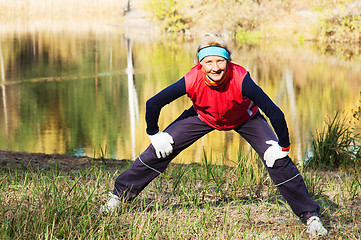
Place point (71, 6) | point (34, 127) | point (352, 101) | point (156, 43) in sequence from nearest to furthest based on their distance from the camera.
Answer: point (34, 127), point (352, 101), point (156, 43), point (71, 6)

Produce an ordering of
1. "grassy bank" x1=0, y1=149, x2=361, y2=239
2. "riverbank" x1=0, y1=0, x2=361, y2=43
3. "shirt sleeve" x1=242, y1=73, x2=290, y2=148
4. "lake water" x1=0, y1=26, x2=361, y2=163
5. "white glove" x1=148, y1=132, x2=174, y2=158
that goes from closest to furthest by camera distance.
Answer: "grassy bank" x1=0, y1=149, x2=361, y2=239
"shirt sleeve" x1=242, y1=73, x2=290, y2=148
"white glove" x1=148, y1=132, x2=174, y2=158
"lake water" x1=0, y1=26, x2=361, y2=163
"riverbank" x1=0, y1=0, x2=361, y2=43

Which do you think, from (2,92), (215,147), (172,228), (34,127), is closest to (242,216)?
(172,228)

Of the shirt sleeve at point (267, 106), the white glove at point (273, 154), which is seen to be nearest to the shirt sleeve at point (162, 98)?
the shirt sleeve at point (267, 106)

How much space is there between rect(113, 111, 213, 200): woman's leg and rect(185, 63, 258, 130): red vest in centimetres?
16

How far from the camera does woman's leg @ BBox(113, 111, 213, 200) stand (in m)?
3.83

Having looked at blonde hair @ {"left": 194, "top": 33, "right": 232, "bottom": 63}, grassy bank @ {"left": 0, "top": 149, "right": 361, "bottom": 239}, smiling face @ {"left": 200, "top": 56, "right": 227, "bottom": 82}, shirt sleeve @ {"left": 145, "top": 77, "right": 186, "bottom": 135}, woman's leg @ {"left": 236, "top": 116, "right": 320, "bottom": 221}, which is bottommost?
grassy bank @ {"left": 0, "top": 149, "right": 361, "bottom": 239}

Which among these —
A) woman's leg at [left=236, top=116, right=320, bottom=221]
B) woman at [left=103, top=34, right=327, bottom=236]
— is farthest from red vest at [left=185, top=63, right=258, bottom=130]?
woman's leg at [left=236, top=116, right=320, bottom=221]

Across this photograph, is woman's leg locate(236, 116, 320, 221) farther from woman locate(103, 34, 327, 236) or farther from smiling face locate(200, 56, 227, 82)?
smiling face locate(200, 56, 227, 82)

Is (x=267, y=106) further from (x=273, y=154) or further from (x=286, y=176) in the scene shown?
(x=286, y=176)

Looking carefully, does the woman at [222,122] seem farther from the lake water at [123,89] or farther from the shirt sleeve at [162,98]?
the lake water at [123,89]

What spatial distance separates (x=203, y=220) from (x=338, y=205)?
124cm

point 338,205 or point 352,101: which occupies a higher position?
point 338,205

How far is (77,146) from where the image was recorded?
8617 millimetres

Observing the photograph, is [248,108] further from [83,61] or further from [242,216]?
[83,61]
